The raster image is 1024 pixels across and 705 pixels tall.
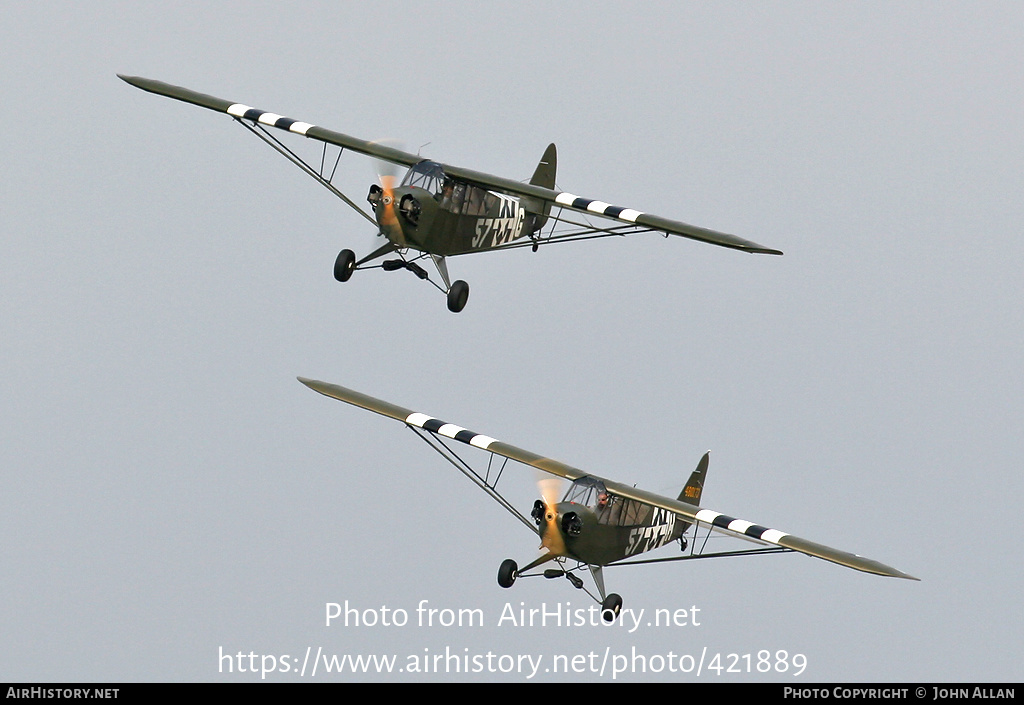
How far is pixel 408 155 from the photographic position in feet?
155

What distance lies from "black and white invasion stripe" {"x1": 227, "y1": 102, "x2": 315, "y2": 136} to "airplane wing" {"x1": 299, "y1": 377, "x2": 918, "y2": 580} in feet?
16.2

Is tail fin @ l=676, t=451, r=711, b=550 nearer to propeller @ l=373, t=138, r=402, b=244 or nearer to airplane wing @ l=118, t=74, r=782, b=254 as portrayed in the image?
airplane wing @ l=118, t=74, r=782, b=254

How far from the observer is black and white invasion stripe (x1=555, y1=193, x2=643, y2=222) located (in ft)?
150

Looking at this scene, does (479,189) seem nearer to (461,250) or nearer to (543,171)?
(461,250)

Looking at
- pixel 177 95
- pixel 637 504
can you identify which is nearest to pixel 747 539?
pixel 637 504

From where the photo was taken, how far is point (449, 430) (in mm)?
47500

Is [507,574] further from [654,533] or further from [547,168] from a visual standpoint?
[547,168]

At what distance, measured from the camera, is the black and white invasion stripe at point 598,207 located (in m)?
45.6

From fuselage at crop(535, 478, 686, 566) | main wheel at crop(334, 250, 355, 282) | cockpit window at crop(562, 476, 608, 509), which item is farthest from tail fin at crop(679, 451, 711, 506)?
main wheel at crop(334, 250, 355, 282)

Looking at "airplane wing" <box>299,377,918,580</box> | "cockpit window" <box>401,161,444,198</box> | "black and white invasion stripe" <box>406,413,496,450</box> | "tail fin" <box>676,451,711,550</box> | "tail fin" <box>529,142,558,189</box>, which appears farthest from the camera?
"tail fin" <box>529,142,558,189</box>

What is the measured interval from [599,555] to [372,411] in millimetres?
5909

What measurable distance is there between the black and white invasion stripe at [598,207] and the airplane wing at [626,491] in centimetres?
445

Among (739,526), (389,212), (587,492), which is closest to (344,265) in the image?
(389,212)

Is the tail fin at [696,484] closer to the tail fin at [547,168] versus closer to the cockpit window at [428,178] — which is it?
the tail fin at [547,168]
